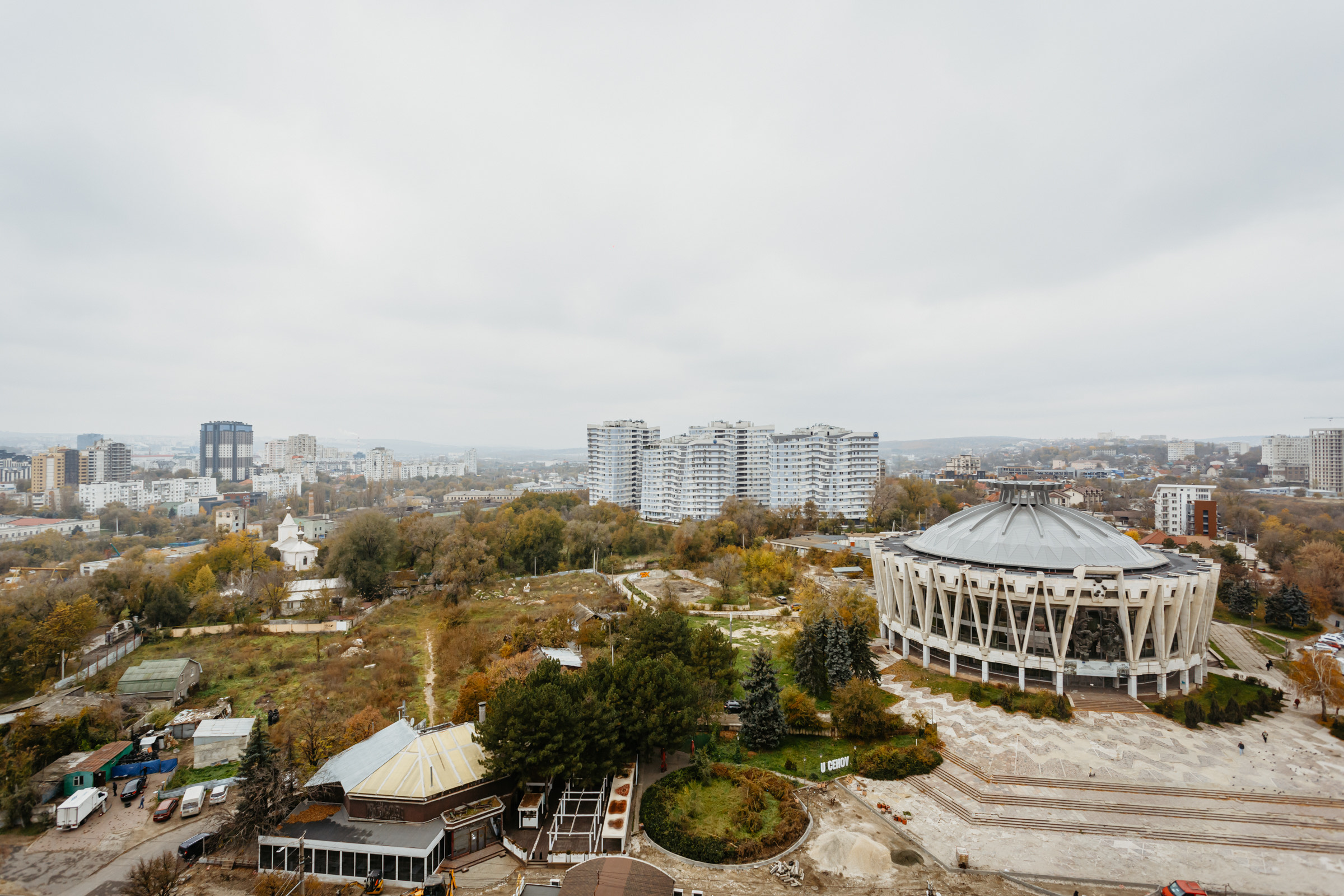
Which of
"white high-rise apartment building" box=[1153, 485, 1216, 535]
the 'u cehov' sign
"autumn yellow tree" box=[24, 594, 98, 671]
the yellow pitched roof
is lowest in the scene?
the 'u cehov' sign

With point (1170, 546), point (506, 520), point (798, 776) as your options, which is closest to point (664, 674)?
point (798, 776)

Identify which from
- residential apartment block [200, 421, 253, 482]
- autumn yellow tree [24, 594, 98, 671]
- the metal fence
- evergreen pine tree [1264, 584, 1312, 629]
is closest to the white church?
the metal fence

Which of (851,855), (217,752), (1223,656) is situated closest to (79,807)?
(217,752)

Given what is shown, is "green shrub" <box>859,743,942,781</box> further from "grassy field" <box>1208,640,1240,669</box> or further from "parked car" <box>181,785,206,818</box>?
"parked car" <box>181,785,206,818</box>

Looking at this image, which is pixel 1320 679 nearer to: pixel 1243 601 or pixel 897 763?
pixel 1243 601

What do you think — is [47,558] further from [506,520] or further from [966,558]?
[966,558]

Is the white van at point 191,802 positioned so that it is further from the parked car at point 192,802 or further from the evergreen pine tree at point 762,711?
the evergreen pine tree at point 762,711

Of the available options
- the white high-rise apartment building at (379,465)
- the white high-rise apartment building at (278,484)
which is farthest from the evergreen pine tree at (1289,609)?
the white high-rise apartment building at (379,465)
